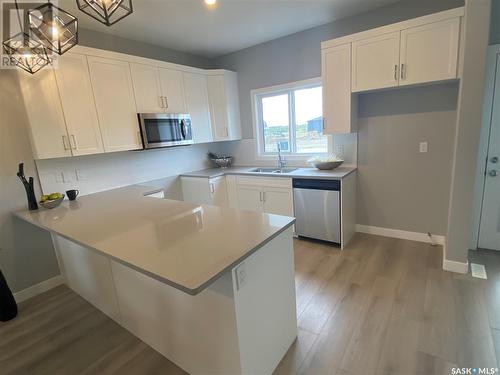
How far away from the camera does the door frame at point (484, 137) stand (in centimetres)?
255

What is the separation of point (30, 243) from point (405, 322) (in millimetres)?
3519

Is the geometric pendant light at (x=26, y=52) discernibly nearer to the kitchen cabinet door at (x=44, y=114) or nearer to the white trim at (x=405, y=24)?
the kitchen cabinet door at (x=44, y=114)

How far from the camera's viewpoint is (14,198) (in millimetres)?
2529

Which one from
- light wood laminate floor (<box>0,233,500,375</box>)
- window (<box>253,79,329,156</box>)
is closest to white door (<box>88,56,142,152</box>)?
light wood laminate floor (<box>0,233,500,375</box>)

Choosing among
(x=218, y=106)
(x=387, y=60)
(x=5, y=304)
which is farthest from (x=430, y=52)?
(x=5, y=304)

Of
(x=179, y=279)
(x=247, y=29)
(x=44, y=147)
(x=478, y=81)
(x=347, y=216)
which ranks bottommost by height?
(x=347, y=216)

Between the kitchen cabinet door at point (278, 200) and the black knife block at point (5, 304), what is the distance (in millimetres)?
2790

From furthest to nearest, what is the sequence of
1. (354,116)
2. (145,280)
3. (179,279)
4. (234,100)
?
1. (234,100)
2. (354,116)
3. (145,280)
4. (179,279)

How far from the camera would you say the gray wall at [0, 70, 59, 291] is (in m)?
2.44

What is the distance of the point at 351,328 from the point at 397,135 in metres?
2.27

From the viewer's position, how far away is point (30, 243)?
2.69 m

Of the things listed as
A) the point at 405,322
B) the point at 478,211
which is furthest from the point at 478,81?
the point at 405,322

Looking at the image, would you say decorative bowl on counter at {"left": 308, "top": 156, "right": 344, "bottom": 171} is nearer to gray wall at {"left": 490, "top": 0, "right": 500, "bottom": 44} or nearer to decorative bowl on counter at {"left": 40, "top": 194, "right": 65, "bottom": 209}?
gray wall at {"left": 490, "top": 0, "right": 500, "bottom": 44}

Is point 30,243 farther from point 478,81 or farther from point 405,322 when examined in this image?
point 478,81
